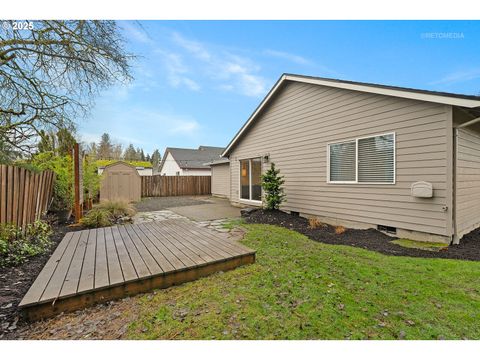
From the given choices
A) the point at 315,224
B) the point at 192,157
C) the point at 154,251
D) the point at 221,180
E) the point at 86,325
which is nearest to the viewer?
the point at 86,325

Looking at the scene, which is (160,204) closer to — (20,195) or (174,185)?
(174,185)

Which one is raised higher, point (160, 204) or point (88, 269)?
point (88, 269)

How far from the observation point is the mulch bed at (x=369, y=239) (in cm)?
388

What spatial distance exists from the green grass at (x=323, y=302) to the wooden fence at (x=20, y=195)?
3276 millimetres

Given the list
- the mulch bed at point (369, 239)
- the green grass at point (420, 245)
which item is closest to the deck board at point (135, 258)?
the mulch bed at point (369, 239)

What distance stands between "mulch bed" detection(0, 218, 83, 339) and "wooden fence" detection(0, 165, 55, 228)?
85 cm

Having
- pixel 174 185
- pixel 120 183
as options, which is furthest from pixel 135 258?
pixel 174 185

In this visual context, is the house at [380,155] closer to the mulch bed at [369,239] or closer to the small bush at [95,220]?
the mulch bed at [369,239]

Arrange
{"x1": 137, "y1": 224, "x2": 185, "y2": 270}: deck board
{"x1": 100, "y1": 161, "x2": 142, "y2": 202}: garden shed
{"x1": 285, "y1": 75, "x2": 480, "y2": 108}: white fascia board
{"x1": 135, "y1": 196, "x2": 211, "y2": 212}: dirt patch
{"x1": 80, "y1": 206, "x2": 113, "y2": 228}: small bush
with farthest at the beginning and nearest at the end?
{"x1": 100, "y1": 161, "x2": 142, "y2": 202}: garden shed
{"x1": 135, "y1": 196, "x2": 211, "y2": 212}: dirt patch
{"x1": 80, "y1": 206, "x2": 113, "y2": 228}: small bush
{"x1": 285, "y1": 75, "x2": 480, "y2": 108}: white fascia board
{"x1": 137, "y1": 224, "x2": 185, "y2": 270}: deck board

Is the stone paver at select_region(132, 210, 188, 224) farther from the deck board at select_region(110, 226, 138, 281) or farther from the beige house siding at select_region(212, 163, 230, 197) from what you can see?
the beige house siding at select_region(212, 163, 230, 197)

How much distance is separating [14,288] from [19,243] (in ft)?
4.90

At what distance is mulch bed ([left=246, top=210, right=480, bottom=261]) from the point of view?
3885 mm

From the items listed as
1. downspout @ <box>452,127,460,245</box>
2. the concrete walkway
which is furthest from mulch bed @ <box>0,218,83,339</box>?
downspout @ <box>452,127,460,245</box>

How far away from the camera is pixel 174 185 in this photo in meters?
16.3
